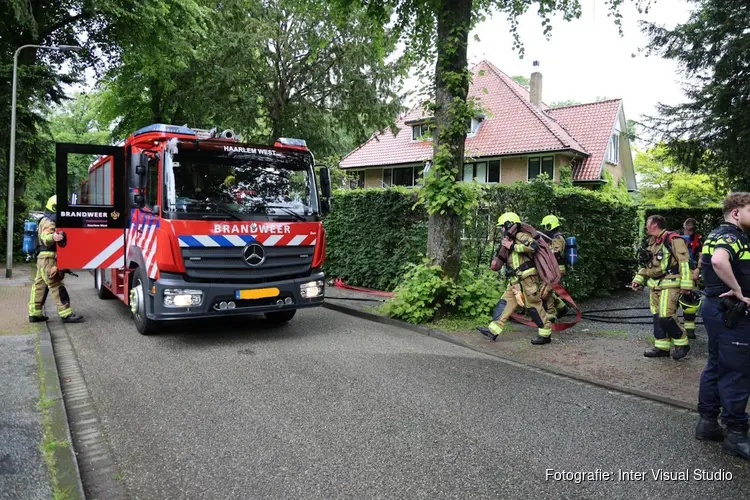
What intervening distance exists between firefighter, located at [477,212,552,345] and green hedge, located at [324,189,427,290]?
359 centimetres

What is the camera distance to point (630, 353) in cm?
Result: 664

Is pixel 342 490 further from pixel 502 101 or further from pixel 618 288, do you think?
pixel 502 101

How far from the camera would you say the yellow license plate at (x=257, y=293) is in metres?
6.89

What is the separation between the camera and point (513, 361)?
6.45m

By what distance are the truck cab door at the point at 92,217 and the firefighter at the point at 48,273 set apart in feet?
0.48

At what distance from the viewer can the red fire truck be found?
670cm

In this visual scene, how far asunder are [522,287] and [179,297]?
4389 mm

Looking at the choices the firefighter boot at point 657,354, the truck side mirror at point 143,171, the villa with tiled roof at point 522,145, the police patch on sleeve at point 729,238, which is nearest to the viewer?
the police patch on sleeve at point 729,238

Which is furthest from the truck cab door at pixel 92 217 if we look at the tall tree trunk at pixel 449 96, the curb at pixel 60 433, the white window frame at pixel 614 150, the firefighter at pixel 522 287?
the white window frame at pixel 614 150

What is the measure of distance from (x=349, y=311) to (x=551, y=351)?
4011mm

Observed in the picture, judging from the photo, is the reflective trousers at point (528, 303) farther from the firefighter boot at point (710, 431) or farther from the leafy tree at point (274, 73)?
the leafy tree at point (274, 73)

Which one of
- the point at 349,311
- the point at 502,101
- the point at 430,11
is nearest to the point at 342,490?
the point at 349,311

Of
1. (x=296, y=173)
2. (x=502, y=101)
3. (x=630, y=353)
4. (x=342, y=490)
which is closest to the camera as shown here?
(x=342, y=490)

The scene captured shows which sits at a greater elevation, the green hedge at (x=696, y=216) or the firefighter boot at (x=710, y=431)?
the green hedge at (x=696, y=216)
